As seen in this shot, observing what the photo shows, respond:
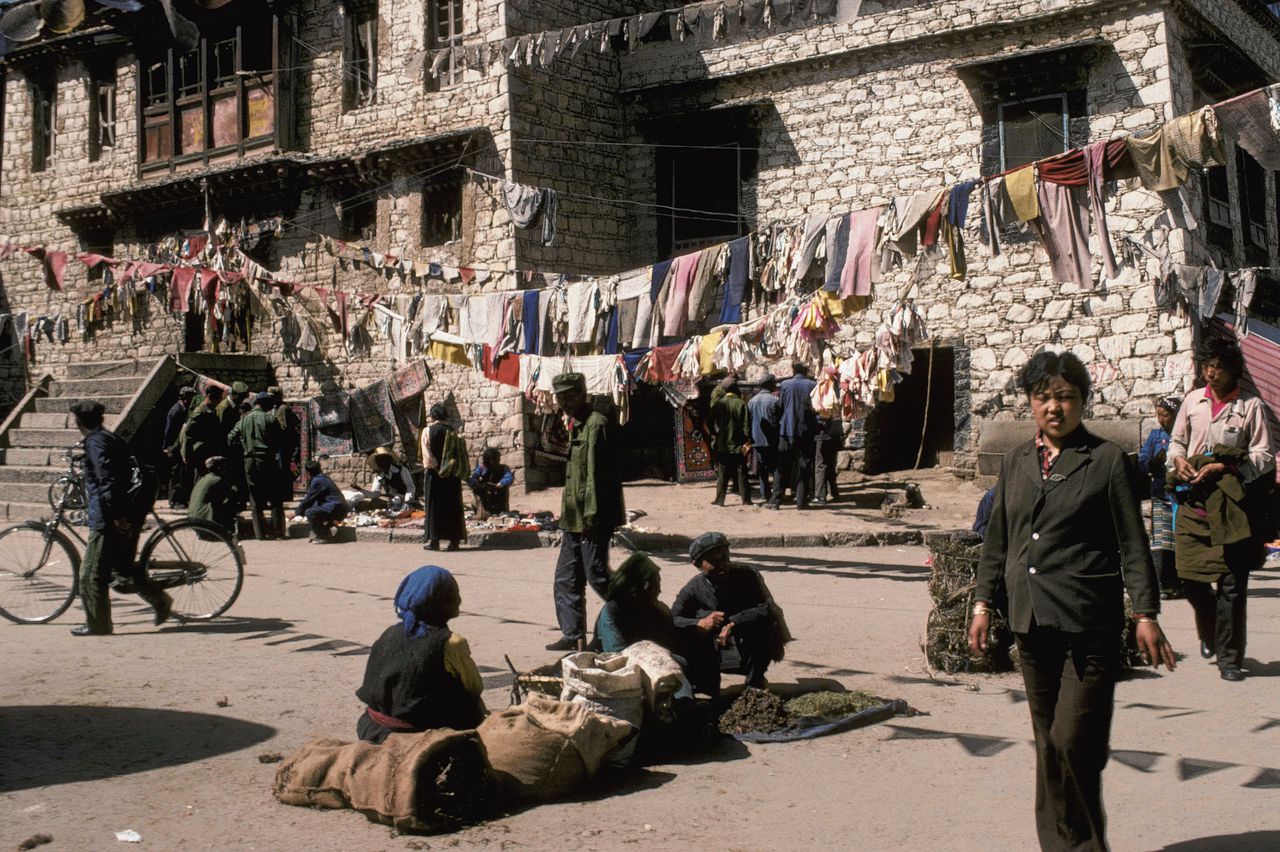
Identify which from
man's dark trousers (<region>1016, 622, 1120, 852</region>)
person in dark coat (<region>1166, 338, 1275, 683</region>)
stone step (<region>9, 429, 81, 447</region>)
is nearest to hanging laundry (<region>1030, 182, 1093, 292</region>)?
person in dark coat (<region>1166, 338, 1275, 683</region>)

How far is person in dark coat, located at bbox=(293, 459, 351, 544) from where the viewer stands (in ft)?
48.4

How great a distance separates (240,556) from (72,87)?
19329 mm

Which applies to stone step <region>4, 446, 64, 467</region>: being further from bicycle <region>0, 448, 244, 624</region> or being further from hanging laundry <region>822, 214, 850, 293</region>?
hanging laundry <region>822, 214, 850, 293</region>

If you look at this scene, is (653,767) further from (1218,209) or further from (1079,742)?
(1218,209)

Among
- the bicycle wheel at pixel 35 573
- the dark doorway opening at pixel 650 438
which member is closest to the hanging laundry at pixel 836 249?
the bicycle wheel at pixel 35 573

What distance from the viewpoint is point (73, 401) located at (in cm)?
2059

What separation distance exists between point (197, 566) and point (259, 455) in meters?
5.79

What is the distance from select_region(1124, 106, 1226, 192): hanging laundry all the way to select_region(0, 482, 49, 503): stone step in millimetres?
15616

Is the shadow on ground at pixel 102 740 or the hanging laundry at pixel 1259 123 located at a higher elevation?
the hanging laundry at pixel 1259 123

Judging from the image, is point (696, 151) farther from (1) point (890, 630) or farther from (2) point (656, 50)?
(1) point (890, 630)

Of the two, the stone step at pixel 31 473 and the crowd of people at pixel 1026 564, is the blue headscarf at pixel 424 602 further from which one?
the stone step at pixel 31 473

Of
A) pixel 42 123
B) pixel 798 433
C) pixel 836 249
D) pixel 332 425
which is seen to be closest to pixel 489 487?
pixel 798 433

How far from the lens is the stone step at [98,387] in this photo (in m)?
20.8

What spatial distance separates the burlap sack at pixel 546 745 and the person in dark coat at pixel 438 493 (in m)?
8.67
